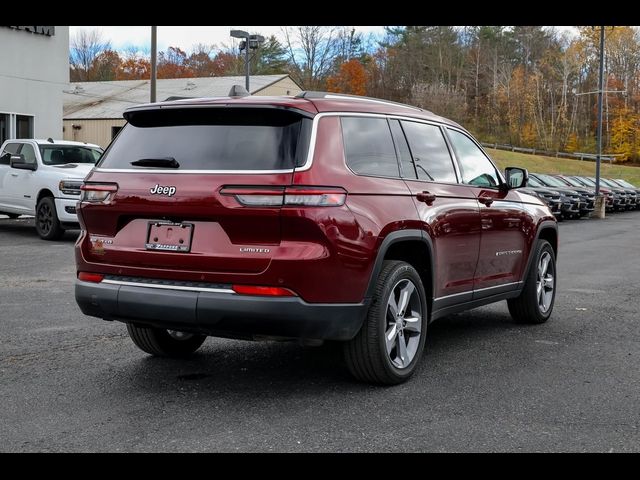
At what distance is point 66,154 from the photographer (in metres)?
16.2

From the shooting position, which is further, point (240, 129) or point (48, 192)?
point (48, 192)

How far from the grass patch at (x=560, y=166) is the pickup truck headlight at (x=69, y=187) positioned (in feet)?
192

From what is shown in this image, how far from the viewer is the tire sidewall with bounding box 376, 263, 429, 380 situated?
203 inches

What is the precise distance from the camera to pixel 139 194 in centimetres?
501

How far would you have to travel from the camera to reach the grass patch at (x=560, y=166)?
71.6 m

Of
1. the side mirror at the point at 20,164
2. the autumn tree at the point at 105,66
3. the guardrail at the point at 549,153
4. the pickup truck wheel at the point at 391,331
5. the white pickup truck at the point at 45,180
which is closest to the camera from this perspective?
the pickup truck wheel at the point at 391,331

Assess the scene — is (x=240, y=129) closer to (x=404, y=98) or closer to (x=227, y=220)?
(x=227, y=220)

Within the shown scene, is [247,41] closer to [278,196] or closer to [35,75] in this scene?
[35,75]

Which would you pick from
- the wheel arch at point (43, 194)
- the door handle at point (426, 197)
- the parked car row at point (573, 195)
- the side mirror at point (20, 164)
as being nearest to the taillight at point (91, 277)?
the door handle at point (426, 197)

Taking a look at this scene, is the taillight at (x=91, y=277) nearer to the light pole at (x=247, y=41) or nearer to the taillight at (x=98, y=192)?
the taillight at (x=98, y=192)

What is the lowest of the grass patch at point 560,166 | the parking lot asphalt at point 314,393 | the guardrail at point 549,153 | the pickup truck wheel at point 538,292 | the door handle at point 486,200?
the parking lot asphalt at point 314,393

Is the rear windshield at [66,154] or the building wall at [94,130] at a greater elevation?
the building wall at [94,130]

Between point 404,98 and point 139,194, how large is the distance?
8848 centimetres
